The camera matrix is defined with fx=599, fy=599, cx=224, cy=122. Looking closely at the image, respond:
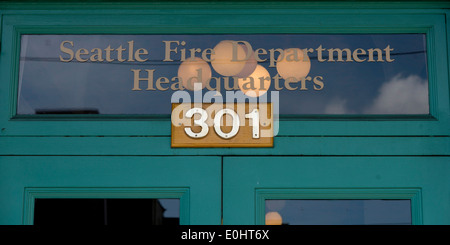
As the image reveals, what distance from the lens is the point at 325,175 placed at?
3.01 metres

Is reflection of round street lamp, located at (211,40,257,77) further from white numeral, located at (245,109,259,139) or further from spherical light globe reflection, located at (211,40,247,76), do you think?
white numeral, located at (245,109,259,139)

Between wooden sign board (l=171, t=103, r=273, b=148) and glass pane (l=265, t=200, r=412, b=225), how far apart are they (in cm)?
34

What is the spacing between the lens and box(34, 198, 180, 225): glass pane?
3.01 metres

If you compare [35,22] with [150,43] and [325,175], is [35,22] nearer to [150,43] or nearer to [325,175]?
[150,43]

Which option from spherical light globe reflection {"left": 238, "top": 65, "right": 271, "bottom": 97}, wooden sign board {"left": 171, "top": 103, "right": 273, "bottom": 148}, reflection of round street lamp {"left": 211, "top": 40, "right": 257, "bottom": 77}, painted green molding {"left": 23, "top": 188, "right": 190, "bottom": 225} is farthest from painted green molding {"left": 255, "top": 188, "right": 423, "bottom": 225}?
reflection of round street lamp {"left": 211, "top": 40, "right": 257, "bottom": 77}

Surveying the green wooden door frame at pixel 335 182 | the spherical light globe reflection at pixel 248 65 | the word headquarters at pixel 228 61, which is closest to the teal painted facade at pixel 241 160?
the green wooden door frame at pixel 335 182

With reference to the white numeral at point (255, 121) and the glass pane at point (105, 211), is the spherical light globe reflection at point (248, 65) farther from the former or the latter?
the glass pane at point (105, 211)

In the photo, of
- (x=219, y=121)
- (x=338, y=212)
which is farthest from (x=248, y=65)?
(x=338, y=212)

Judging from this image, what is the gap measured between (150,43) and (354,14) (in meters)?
1.09

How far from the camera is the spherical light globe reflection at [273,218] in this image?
3.00 metres

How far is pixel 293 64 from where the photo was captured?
315 cm
